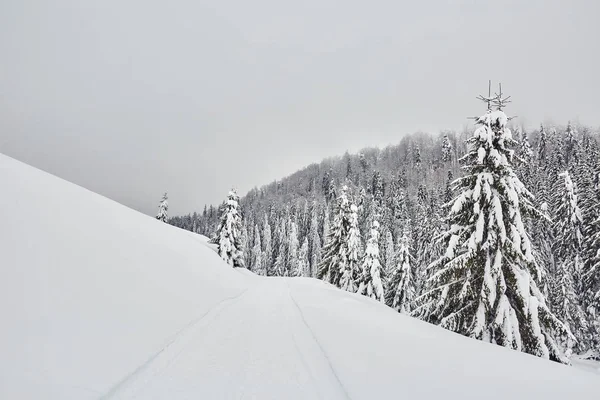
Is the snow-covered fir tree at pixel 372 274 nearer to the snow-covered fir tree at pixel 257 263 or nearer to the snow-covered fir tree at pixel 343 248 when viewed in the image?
the snow-covered fir tree at pixel 343 248

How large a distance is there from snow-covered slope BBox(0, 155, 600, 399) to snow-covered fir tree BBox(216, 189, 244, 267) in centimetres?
2686

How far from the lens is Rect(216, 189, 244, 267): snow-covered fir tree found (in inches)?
1439

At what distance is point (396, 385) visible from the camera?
4.77m

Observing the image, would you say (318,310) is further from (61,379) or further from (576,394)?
(61,379)

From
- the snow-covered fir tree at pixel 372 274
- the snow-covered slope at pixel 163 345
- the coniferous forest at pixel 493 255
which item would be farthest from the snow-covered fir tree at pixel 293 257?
the snow-covered slope at pixel 163 345

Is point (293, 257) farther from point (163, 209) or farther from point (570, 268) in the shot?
point (570, 268)

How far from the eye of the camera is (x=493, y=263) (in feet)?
39.1

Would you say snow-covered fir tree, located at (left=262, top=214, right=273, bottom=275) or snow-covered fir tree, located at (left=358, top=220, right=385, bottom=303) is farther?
snow-covered fir tree, located at (left=262, top=214, right=273, bottom=275)

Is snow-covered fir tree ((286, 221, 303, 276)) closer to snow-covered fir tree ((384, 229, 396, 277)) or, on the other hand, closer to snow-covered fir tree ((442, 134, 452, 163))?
snow-covered fir tree ((384, 229, 396, 277))

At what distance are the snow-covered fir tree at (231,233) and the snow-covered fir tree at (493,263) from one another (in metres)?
27.6

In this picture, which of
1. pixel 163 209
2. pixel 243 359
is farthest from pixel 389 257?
pixel 243 359

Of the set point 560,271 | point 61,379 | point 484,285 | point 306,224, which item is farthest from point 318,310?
point 306,224

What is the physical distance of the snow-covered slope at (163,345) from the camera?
4.35m

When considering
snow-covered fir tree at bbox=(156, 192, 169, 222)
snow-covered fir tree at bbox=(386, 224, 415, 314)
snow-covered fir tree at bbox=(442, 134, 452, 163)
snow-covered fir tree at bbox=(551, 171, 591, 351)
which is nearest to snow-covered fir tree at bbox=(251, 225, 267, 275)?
snow-covered fir tree at bbox=(156, 192, 169, 222)
